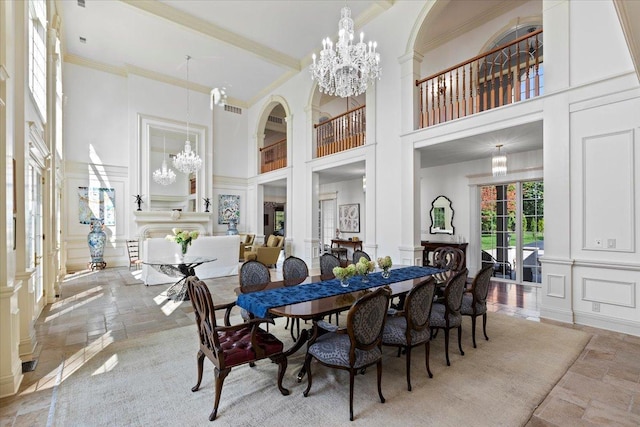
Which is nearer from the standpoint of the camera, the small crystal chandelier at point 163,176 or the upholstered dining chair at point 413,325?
the upholstered dining chair at point 413,325

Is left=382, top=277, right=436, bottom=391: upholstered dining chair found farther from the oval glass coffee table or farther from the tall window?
the tall window

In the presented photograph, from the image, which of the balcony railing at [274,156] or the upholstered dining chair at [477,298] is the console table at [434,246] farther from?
the balcony railing at [274,156]

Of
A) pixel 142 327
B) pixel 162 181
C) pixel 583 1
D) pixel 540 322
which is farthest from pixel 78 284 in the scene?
pixel 583 1

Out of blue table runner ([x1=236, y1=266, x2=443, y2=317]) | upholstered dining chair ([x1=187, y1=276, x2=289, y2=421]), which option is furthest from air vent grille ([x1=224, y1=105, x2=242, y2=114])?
upholstered dining chair ([x1=187, y1=276, x2=289, y2=421])

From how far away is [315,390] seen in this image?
2.44m

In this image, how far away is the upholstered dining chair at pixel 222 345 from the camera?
2109mm

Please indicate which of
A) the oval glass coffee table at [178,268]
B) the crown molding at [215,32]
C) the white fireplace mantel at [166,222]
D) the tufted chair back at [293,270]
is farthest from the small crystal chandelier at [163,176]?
the tufted chair back at [293,270]

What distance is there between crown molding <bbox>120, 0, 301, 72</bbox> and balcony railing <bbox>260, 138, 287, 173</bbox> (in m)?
2.40

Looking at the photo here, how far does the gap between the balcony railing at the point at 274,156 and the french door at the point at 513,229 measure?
581cm

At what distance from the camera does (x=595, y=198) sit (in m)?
3.73

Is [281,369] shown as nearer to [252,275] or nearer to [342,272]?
[342,272]

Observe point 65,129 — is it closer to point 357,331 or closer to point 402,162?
point 402,162

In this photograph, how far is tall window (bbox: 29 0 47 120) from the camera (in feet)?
12.6

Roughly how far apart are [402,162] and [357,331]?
4256mm
